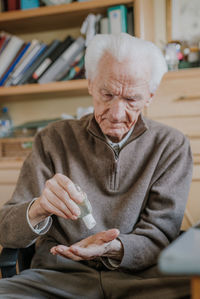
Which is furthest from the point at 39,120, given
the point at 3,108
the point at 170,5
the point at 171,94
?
the point at 170,5

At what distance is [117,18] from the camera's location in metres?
1.93

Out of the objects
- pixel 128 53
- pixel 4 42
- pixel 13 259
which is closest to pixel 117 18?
pixel 4 42

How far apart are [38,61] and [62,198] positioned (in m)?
1.44

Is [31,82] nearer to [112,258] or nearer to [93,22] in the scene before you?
[93,22]

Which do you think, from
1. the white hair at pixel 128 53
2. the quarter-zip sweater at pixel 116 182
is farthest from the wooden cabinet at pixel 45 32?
the quarter-zip sweater at pixel 116 182

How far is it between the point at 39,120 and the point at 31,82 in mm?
356

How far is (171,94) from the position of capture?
184 centimetres

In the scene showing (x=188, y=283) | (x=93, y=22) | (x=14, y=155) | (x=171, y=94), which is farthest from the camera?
(x=14, y=155)

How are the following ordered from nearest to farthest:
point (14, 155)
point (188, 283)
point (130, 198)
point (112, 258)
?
point (188, 283), point (112, 258), point (130, 198), point (14, 155)

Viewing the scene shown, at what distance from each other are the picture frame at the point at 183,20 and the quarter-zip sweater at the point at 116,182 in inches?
43.3

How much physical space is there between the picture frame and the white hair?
40.5 inches

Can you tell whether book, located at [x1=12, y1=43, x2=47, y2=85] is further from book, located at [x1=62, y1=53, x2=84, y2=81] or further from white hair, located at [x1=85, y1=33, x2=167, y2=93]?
white hair, located at [x1=85, y1=33, x2=167, y2=93]

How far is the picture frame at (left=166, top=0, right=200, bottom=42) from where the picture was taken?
2.07 metres

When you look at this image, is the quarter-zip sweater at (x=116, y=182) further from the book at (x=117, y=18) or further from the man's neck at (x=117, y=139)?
the book at (x=117, y=18)
